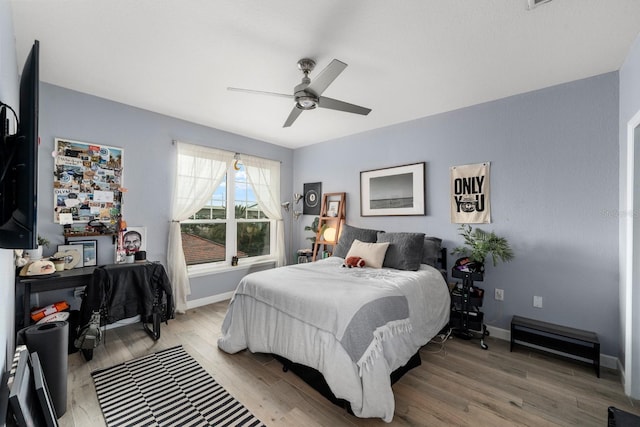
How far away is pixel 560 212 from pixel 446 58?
185cm

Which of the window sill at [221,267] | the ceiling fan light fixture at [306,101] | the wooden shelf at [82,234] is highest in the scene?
the ceiling fan light fixture at [306,101]

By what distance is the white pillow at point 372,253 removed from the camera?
10.0 feet

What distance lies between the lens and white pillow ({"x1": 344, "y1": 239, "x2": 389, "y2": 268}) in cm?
306

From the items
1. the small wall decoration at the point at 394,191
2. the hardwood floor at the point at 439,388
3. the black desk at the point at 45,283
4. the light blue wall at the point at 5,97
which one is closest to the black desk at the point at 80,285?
the black desk at the point at 45,283

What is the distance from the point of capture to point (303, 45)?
6.81 ft

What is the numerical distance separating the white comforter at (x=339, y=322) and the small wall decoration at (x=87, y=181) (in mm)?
1852

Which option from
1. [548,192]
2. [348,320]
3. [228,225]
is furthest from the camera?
[228,225]

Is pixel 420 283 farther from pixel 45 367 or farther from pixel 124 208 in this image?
pixel 124 208

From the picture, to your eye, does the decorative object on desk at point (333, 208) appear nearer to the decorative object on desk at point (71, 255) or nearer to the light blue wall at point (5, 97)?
the decorative object on desk at point (71, 255)

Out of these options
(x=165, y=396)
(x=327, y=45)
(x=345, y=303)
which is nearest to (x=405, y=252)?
(x=345, y=303)

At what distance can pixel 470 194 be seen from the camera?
3.15 meters

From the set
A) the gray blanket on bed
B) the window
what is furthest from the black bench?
the window

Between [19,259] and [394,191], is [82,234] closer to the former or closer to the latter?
[19,259]

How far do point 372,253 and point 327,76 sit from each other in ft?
6.28
